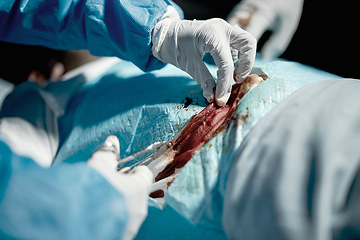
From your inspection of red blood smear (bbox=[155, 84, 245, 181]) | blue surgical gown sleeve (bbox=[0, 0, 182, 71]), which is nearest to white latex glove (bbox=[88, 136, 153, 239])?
red blood smear (bbox=[155, 84, 245, 181])

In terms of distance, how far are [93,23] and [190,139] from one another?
0.47 meters

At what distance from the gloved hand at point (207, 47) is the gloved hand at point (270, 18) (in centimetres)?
59

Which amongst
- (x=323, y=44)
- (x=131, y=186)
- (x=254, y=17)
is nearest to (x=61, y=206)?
(x=131, y=186)

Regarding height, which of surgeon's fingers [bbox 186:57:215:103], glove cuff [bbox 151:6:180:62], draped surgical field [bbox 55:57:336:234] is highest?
glove cuff [bbox 151:6:180:62]

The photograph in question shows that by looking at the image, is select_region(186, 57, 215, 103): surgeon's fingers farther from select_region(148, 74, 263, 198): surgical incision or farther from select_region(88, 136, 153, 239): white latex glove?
select_region(88, 136, 153, 239): white latex glove

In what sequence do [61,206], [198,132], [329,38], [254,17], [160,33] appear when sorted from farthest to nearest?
[329,38], [254,17], [160,33], [198,132], [61,206]

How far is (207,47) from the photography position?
2.53 feet

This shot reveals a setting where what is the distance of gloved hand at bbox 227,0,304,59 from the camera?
53.5 inches

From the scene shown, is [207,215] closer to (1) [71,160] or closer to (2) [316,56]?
(1) [71,160]

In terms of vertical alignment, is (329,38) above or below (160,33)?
below

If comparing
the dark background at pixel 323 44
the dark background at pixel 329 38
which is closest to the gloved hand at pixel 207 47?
the dark background at pixel 323 44

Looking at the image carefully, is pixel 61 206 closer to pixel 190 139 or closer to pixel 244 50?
pixel 190 139

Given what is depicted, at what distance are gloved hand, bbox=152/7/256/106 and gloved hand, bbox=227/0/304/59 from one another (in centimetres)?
59

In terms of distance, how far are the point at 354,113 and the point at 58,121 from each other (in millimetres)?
962
